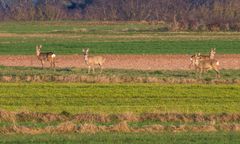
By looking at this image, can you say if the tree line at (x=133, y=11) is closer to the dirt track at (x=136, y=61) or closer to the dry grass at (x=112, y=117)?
the dirt track at (x=136, y=61)

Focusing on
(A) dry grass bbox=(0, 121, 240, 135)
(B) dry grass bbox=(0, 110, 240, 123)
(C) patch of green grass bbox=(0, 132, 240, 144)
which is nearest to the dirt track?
(B) dry grass bbox=(0, 110, 240, 123)

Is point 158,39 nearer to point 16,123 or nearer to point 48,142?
point 16,123

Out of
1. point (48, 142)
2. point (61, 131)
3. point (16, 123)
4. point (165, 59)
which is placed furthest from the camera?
point (165, 59)

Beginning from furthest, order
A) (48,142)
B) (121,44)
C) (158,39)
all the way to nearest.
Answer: (158,39), (121,44), (48,142)

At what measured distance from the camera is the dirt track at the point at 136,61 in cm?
4541

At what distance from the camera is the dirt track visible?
45406 millimetres

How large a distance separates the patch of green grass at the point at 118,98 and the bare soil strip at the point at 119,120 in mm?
1254

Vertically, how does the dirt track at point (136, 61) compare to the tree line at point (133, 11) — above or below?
below

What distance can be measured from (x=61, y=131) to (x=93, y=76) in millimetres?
14841

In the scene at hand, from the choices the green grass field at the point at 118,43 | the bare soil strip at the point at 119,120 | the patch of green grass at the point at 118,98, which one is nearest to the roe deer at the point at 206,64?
the patch of green grass at the point at 118,98

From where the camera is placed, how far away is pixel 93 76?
3747cm

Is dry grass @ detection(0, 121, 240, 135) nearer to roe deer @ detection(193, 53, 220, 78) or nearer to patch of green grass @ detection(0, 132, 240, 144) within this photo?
patch of green grass @ detection(0, 132, 240, 144)

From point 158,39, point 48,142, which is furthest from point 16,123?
point 158,39

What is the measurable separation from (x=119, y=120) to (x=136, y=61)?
2244cm
